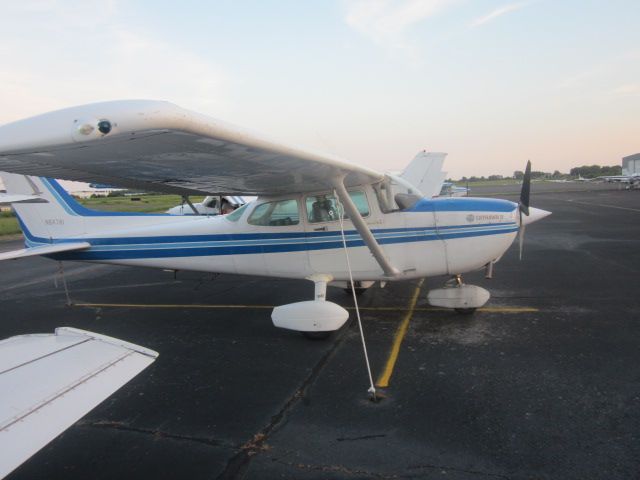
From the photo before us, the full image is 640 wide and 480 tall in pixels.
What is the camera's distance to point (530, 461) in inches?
114

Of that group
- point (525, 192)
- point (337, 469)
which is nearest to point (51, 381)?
point (337, 469)

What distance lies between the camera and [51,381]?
1916 millimetres

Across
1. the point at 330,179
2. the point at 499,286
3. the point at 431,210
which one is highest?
the point at 330,179

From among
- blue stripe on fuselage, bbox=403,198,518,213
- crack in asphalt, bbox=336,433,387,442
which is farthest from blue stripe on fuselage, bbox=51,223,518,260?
crack in asphalt, bbox=336,433,387,442

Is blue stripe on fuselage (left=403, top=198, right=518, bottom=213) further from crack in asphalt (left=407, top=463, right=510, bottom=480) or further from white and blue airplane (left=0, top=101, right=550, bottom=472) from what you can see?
crack in asphalt (left=407, top=463, right=510, bottom=480)

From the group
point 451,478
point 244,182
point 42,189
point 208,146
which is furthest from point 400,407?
point 42,189

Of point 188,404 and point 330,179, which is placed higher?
point 330,179

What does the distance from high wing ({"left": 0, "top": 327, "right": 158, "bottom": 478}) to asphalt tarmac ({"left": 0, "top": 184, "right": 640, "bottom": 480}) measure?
1224 mm

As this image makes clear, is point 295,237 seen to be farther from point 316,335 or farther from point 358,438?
point 358,438

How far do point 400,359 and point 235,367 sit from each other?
1786 millimetres

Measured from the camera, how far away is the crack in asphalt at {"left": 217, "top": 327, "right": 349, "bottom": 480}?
292cm

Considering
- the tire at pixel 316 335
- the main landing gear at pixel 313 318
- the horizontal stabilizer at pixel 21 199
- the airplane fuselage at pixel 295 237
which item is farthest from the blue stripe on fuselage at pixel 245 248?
the tire at pixel 316 335

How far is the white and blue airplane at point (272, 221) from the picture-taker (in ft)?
11.3

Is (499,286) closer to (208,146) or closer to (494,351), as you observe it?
(494,351)
